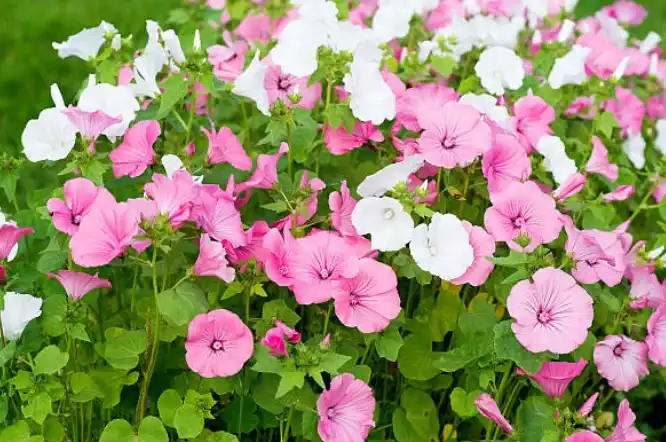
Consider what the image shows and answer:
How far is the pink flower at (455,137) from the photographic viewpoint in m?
1.79

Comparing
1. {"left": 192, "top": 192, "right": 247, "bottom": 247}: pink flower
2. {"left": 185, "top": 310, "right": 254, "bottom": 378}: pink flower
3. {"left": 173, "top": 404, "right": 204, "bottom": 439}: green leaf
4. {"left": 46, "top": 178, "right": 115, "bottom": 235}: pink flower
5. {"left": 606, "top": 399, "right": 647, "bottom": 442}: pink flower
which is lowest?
{"left": 606, "top": 399, "right": 647, "bottom": 442}: pink flower

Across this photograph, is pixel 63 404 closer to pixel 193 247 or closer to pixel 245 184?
pixel 193 247

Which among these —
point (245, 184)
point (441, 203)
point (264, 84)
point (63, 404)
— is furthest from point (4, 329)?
point (441, 203)

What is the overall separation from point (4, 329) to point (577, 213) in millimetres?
1243

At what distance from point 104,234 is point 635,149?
4.96ft

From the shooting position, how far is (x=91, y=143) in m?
1.76

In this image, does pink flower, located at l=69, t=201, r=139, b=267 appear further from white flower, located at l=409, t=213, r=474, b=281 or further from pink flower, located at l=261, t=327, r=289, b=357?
white flower, located at l=409, t=213, r=474, b=281

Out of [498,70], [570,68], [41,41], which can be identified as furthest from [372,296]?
[41,41]

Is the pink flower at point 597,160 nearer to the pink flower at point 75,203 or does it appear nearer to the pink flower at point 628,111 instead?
the pink flower at point 628,111

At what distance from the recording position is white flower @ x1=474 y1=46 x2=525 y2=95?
7.16 ft

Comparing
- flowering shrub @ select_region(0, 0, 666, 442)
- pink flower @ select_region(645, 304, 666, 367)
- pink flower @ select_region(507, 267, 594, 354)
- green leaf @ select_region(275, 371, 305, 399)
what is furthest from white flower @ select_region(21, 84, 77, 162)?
pink flower @ select_region(645, 304, 666, 367)

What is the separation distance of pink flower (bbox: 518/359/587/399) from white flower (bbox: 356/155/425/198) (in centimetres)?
42

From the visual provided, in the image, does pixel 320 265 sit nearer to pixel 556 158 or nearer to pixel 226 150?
pixel 226 150

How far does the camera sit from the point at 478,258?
67.9 inches
